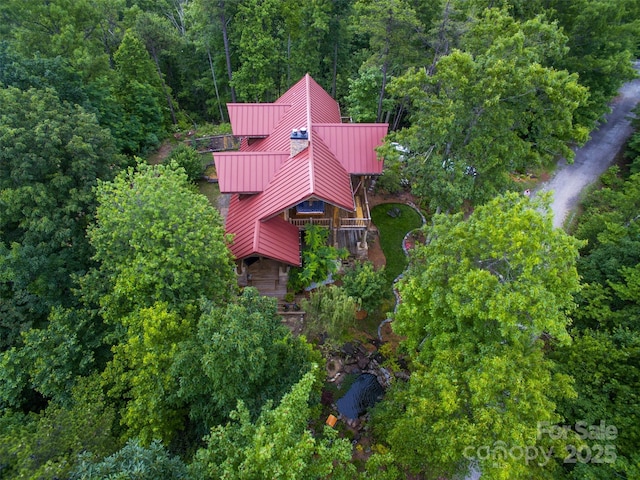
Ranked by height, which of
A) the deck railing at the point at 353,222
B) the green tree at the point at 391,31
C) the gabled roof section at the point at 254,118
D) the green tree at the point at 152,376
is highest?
the green tree at the point at 391,31

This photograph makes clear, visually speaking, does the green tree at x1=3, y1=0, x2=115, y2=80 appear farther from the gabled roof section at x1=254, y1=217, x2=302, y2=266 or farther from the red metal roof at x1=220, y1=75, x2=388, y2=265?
the gabled roof section at x1=254, y1=217, x2=302, y2=266

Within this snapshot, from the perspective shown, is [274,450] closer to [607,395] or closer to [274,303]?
[274,303]

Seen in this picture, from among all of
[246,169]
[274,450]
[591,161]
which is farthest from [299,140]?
[591,161]

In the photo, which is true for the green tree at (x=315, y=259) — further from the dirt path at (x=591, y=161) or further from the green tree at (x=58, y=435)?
the dirt path at (x=591, y=161)

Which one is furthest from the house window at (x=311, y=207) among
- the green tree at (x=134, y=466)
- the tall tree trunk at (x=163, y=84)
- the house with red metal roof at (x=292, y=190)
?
the tall tree trunk at (x=163, y=84)

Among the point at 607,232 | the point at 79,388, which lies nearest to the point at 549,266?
the point at 607,232

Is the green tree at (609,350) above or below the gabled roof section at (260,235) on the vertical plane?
below
